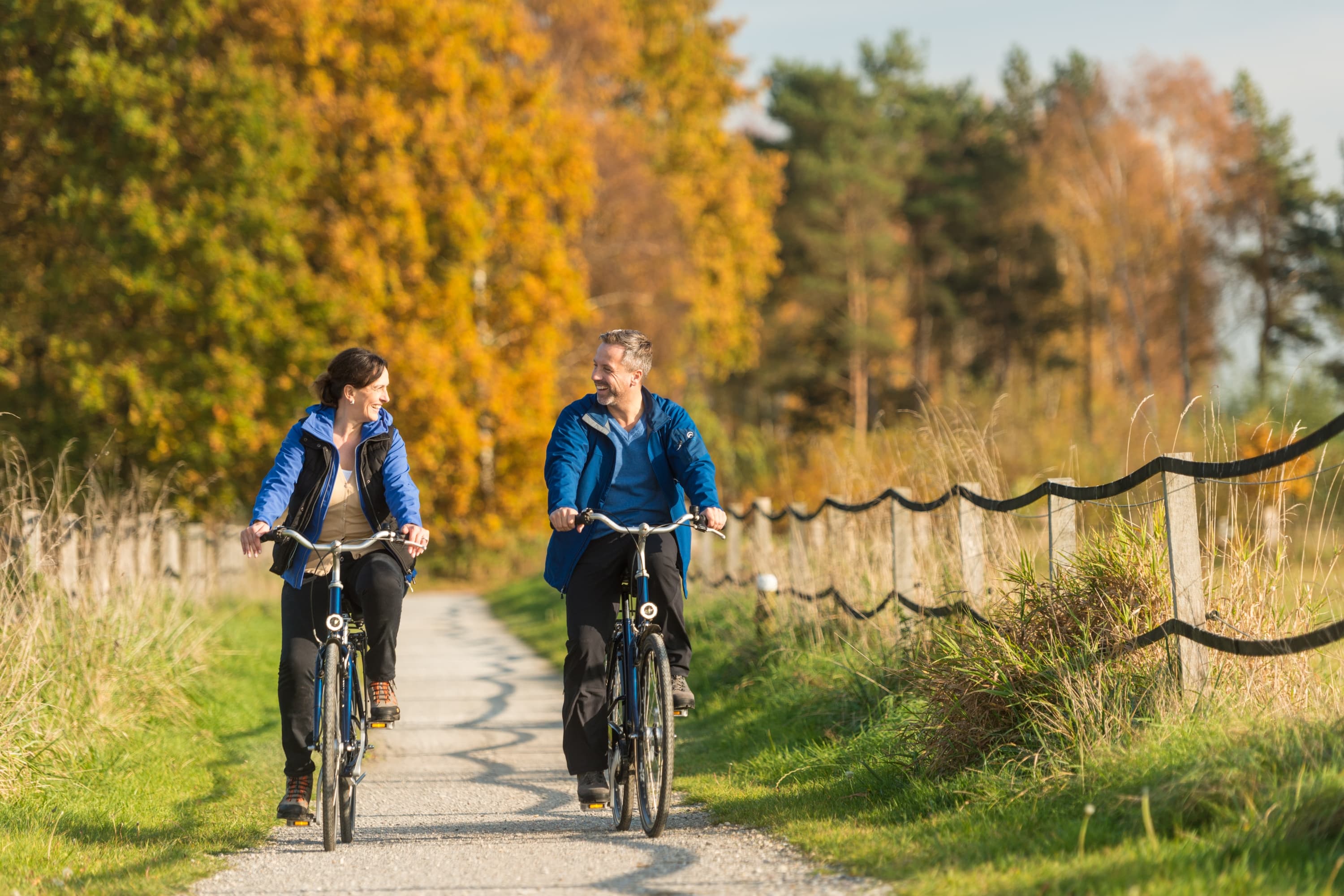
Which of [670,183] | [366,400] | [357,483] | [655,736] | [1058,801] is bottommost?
[1058,801]

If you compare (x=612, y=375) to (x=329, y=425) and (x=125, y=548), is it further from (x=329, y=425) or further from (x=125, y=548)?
(x=125, y=548)

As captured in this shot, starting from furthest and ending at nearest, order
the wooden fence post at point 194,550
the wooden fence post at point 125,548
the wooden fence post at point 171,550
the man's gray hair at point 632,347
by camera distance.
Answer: the wooden fence post at point 194,550 < the wooden fence post at point 171,550 < the wooden fence post at point 125,548 < the man's gray hair at point 632,347

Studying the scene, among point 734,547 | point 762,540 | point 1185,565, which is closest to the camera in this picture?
point 1185,565

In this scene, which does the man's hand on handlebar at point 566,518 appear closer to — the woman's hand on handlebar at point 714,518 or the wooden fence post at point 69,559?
the woman's hand on handlebar at point 714,518

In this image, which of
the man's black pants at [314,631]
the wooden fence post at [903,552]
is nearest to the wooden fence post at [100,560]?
the man's black pants at [314,631]

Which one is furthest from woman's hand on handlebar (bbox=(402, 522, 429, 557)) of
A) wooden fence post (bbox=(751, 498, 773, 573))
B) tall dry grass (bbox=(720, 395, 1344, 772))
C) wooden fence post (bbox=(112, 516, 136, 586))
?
wooden fence post (bbox=(751, 498, 773, 573))

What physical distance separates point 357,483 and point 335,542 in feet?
0.97

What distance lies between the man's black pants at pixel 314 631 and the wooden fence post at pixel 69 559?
11.7ft

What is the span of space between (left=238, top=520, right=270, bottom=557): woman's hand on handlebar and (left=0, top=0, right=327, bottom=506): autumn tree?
1631 cm

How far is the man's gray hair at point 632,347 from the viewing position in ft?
21.2

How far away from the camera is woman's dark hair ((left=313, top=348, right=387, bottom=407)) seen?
641 cm

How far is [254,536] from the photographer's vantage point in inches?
233

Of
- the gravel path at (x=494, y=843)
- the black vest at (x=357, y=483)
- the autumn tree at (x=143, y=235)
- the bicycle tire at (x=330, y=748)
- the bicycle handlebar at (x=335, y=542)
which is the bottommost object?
the gravel path at (x=494, y=843)

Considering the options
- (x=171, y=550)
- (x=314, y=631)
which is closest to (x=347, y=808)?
(x=314, y=631)
